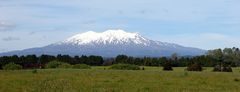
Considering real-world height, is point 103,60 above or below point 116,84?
above

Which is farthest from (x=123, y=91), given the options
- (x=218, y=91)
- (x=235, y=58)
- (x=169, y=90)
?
(x=235, y=58)

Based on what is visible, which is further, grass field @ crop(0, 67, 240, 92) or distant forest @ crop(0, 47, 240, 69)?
distant forest @ crop(0, 47, 240, 69)

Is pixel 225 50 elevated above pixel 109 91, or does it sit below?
above

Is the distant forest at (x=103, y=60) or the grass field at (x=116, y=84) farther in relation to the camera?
the distant forest at (x=103, y=60)

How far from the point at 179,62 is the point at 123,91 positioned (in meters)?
97.7

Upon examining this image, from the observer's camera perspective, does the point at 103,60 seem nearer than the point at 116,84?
No

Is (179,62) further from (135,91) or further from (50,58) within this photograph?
(135,91)

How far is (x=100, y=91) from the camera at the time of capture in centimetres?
2239

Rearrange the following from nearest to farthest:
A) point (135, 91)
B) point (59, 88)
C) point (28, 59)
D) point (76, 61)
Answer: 1. point (59, 88)
2. point (135, 91)
3. point (28, 59)
4. point (76, 61)

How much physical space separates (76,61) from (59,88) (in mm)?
98785

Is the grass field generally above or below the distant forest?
below

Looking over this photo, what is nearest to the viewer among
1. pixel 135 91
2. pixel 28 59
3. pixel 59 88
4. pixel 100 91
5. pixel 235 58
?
pixel 59 88

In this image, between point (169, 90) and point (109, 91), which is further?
point (169, 90)

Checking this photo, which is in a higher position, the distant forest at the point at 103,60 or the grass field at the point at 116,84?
the distant forest at the point at 103,60
